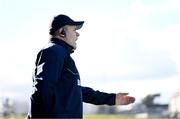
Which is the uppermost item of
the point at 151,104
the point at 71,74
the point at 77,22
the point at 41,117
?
the point at 151,104

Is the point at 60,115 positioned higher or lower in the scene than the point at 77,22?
lower

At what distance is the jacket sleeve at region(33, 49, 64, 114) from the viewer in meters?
6.25

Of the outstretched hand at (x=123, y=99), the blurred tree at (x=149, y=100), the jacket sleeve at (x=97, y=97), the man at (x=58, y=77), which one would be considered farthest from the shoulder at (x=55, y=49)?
the blurred tree at (x=149, y=100)

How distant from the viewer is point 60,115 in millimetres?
6324

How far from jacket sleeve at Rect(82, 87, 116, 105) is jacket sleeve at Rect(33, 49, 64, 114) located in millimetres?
898

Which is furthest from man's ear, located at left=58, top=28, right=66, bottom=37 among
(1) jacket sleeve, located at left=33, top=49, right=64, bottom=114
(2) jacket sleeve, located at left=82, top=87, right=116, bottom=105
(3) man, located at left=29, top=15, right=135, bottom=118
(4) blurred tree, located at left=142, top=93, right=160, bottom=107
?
(4) blurred tree, located at left=142, top=93, right=160, bottom=107

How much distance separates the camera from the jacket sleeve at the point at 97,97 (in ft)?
23.7

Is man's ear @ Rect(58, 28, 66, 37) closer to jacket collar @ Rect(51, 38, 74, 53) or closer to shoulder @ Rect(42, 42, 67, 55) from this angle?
jacket collar @ Rect(51, 38, 74, 53)

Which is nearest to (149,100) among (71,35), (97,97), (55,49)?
(97,97)

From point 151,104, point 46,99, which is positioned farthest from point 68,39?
point 151,104

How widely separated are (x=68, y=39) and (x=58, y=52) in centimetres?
29

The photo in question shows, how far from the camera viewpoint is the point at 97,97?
730cm

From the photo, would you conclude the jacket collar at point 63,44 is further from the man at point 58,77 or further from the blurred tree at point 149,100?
the blurred tree at point 149,100

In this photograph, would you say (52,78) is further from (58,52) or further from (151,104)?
(151,104)
